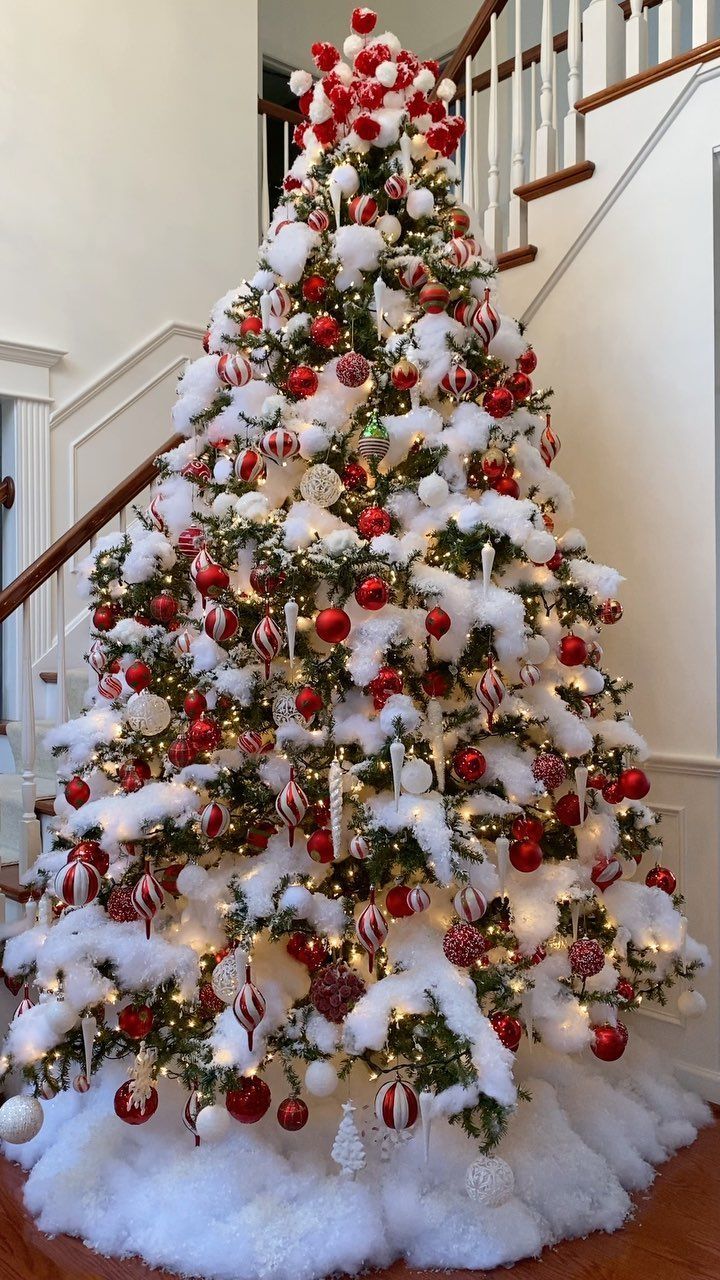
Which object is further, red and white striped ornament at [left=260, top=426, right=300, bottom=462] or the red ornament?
red and white striped ornament at [left=260, top=426, right=300, bottom=462]

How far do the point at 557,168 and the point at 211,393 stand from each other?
5.11 ft

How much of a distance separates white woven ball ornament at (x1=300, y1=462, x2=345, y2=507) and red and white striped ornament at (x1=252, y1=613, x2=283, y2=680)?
0.30 m

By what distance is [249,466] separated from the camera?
2248 millimetres

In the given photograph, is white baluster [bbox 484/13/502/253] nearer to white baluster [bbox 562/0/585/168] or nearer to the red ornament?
white baluster [bbox 562/0/585/168]

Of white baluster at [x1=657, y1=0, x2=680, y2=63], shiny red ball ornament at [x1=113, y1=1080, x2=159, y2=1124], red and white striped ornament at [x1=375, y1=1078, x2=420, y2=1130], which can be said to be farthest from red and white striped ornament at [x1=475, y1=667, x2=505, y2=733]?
white baluster at [x1=657, y1=0, x2=680, y2=63]

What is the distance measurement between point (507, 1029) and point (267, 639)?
948 millimetres

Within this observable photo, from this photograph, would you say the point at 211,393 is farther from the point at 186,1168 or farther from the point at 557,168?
the point at 186,1168

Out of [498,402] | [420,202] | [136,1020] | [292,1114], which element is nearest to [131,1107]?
[136,1020]

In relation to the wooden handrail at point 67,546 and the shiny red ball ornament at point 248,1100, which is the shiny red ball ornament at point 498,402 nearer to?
the wooden handrail at point 67,546

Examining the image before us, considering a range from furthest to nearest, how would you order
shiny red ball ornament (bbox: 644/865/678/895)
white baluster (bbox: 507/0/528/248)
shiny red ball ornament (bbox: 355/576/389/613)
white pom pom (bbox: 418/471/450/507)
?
white baluster (bbox: 507/0/528/248)
shiny red ball ornament (bbox: 644/865/678/895)
white pom pom (bbox: 418/471/450/507)
shiny red ball ornament (bbox: 355/576/389/613)

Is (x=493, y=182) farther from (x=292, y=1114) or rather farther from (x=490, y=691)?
(x=292, y=1114)

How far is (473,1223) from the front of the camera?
190cm

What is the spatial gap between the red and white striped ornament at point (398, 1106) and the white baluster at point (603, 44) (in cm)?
287

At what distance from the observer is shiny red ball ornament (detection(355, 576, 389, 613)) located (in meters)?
2.01
